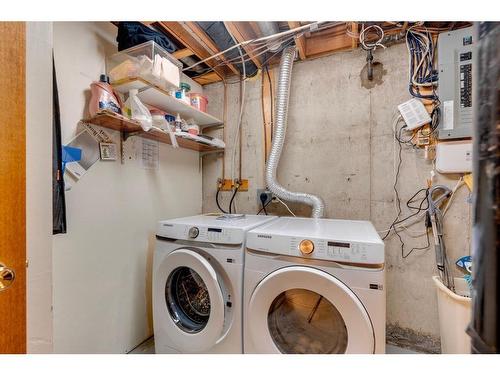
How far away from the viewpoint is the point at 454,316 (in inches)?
51.2

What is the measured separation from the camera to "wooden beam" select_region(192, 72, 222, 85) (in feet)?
7.00

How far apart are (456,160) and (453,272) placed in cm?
74

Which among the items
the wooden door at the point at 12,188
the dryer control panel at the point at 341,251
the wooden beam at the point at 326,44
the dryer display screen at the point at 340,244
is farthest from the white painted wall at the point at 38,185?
the wooden beam at the point at 326,44

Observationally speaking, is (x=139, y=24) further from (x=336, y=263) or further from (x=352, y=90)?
(x=336, y=263)

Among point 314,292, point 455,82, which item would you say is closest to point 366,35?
point 455,82

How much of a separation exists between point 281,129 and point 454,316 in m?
1.61

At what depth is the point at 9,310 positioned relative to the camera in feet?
1.67

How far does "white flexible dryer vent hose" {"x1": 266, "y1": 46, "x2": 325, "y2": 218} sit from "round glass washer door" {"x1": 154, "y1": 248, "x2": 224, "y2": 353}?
33.2 inches

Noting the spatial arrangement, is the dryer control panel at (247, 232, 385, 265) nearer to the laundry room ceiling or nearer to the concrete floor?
the concrete floor

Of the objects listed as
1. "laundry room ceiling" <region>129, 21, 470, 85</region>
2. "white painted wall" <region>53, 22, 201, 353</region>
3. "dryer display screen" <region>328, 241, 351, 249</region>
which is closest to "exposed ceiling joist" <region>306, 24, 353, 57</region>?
"laundry room ceiling" <region>129, 21, 470, 85</region>

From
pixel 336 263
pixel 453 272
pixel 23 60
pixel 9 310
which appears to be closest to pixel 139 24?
pixel 23 60

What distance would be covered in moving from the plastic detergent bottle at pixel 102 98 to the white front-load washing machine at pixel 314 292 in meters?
1.03

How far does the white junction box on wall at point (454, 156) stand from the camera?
57.1 inches

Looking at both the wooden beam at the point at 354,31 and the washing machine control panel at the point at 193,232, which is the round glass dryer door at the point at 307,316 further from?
the wooden beam at the point at 354,31
